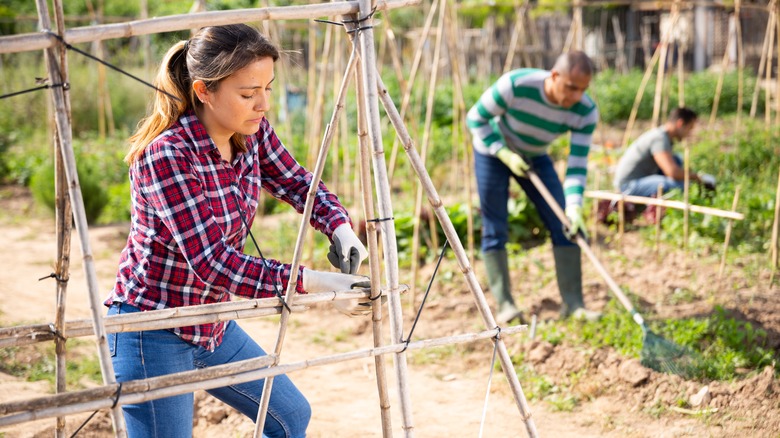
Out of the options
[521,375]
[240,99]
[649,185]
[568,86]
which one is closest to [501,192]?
[568,86]

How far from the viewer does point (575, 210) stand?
157 inches

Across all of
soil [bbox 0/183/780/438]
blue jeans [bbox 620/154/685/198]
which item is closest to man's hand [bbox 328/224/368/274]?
soil [bbox 0/183/780/438]

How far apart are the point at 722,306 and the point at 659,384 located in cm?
95

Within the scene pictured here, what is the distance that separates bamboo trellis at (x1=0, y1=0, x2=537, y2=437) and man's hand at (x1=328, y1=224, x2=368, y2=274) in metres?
0.05

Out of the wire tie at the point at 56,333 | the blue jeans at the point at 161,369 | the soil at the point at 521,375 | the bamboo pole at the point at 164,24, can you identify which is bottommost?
the soil at the point at 521,375

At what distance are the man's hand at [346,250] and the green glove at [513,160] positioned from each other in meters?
2.11

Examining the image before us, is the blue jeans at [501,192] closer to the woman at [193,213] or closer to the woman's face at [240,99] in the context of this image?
the woman at [193,213]

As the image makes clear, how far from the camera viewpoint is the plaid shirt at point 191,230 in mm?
1702

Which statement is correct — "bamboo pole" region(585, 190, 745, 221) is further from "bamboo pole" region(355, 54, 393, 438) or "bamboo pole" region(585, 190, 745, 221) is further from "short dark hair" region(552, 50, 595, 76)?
"bamboo pole" region(355, 54, 393, 438)

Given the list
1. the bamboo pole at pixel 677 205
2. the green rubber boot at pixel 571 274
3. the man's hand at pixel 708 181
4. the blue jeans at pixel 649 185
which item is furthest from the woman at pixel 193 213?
the man's hand at pixel 708 181

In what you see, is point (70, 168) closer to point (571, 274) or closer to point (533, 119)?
point (533, 119)

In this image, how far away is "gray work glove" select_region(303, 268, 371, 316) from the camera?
1.88 m

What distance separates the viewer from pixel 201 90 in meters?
1.82

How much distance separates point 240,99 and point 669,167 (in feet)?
14.9
